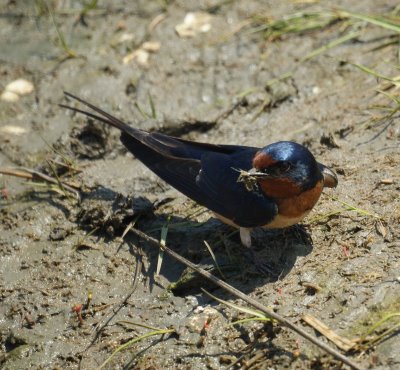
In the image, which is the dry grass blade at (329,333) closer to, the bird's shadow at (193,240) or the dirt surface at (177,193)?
the dirt surface at (177,193)

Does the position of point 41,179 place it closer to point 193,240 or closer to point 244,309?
point 193,240

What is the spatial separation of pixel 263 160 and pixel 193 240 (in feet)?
2.71

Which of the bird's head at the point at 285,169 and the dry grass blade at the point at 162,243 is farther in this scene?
the dry grass blade at the point at 162,243

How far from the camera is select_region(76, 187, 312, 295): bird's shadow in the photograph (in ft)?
15.2

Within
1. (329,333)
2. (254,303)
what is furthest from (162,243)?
(329,333)

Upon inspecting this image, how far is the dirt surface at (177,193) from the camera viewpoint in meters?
4.23

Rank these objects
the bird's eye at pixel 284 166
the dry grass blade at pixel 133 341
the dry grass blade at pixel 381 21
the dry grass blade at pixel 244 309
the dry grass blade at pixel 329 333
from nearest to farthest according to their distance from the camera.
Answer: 1. the dry grass blade at pixel 329 333
2. the dry grass blade at pixel 244 309
3. the dry grass blade at pixel 133 341
4. the bird's eye at pixel 284 166
5. the dry grass blade at pixel 381 21

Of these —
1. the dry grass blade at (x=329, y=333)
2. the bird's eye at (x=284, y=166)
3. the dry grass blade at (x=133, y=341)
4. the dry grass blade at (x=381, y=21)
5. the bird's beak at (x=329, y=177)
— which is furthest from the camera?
the dry grass blade at (x=381, y=21)

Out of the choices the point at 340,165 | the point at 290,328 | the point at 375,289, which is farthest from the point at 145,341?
the point at 340,165

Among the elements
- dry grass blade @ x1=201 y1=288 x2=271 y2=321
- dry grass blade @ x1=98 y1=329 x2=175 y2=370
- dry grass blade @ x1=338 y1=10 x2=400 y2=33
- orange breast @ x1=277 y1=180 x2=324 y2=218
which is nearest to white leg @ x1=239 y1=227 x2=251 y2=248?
orange breast @ x1=277 y1=180 x2=324 y2=218

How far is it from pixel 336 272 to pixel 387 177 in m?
0.92

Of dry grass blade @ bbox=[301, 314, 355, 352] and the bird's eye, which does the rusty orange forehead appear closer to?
→ the bird's eye

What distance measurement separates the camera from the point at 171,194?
5.48 m

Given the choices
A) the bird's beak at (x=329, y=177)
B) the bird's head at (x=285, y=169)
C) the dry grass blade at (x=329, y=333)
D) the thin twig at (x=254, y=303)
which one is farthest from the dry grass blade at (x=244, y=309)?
the bird's beak at (x=329, y=177)
